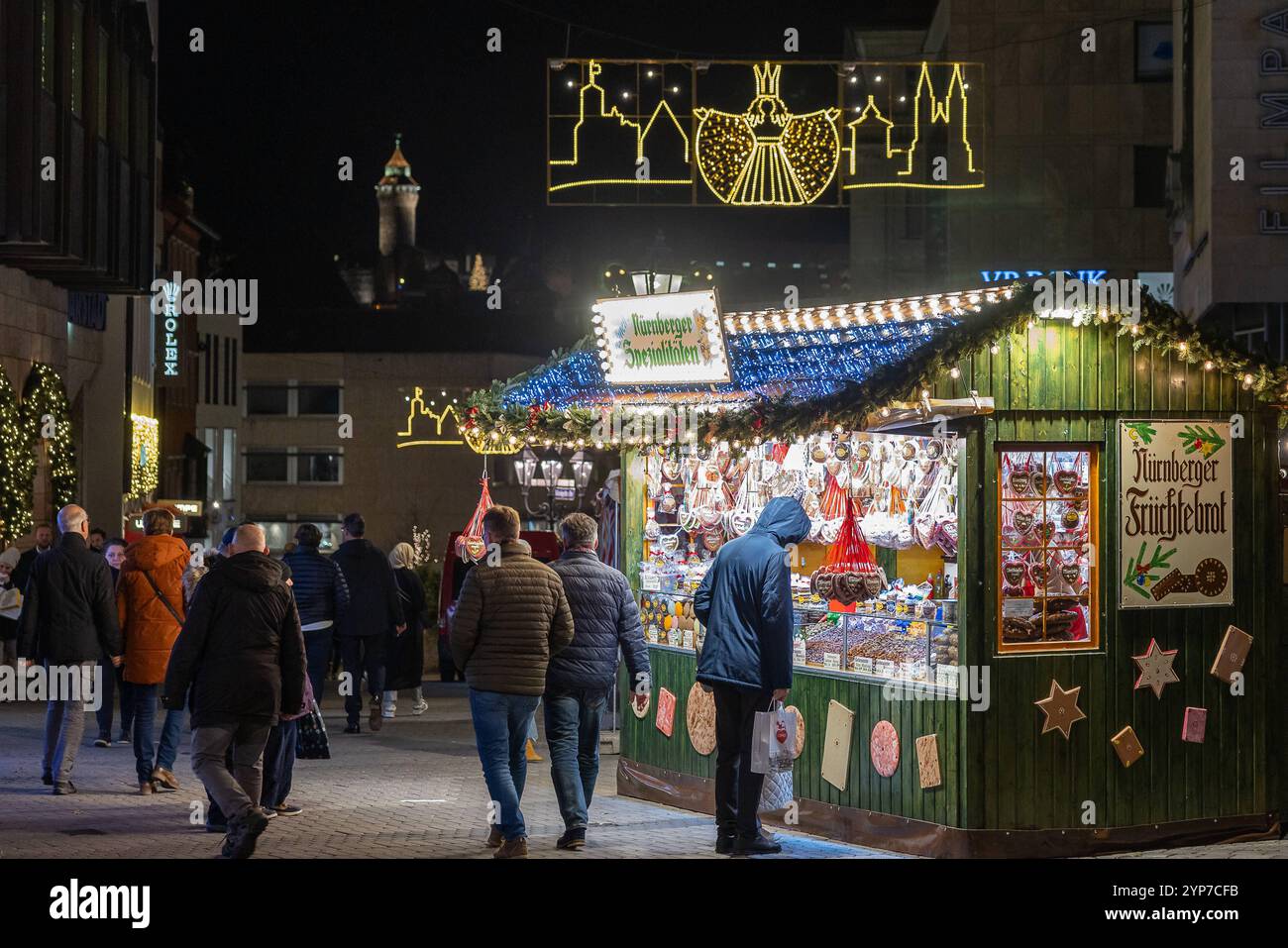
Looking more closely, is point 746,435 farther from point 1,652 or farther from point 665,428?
point 1,652

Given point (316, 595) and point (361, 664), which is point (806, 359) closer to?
point (316, 595)

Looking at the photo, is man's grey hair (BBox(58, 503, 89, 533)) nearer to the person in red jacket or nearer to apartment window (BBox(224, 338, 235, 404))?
the person in red jacket

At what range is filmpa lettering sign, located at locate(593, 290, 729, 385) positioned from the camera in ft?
41.1

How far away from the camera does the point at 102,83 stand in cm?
2541

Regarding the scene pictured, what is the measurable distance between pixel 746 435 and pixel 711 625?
67.7 inches

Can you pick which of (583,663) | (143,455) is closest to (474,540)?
(583,663)

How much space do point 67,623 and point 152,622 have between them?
2.00 feet

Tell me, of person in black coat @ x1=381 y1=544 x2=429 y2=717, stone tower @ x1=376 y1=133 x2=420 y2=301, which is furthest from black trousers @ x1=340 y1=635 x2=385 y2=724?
stone tower @ x1=376 y1=133 x2=420 y2=301

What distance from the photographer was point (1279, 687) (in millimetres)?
11297

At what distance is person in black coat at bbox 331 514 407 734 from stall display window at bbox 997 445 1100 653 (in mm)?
7929

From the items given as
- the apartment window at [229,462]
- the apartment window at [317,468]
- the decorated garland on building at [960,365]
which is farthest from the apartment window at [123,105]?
the apartment window at [317,468]

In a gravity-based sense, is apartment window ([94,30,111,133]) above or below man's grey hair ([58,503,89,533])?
above

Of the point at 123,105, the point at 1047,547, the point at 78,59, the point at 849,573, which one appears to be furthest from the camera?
the point at 123,105
